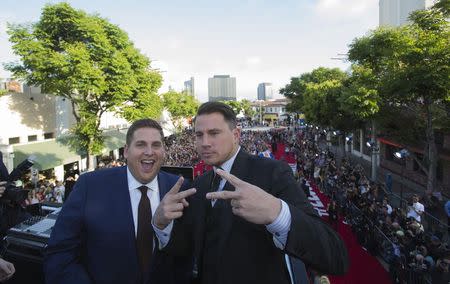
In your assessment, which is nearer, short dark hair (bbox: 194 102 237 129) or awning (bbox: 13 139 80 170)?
short dark hair (bbox: 194 102 237 129)

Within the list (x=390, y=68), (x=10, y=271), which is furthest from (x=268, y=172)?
(x=390, y=68)

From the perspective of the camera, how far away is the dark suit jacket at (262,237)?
154 centimetres

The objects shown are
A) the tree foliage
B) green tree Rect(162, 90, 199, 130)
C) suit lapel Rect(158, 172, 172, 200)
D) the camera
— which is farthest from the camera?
green tree Rect(162, 90, 199, 130)

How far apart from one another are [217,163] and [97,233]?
1.08 meters

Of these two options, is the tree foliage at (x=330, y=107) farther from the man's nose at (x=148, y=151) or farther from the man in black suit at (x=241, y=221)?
the man in black suit at (x=241, y=221)

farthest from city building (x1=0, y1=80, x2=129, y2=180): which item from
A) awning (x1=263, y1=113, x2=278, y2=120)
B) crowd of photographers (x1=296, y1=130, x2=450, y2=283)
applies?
awning (x1=263, y1=113, x2=278, y2=120)

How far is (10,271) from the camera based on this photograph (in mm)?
2600

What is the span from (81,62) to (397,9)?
45405 millimetres

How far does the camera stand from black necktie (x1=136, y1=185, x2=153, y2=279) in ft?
8.26

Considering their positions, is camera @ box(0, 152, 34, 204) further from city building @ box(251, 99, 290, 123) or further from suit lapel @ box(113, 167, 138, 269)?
city building @ box(251, 99, 290, 123)

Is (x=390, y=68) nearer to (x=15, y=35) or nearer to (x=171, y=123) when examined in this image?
(x=15, y=35)

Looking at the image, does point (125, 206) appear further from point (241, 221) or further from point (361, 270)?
point (361, 270)

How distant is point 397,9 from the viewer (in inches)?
1861

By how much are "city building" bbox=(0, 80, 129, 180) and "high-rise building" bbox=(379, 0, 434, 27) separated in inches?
1548
